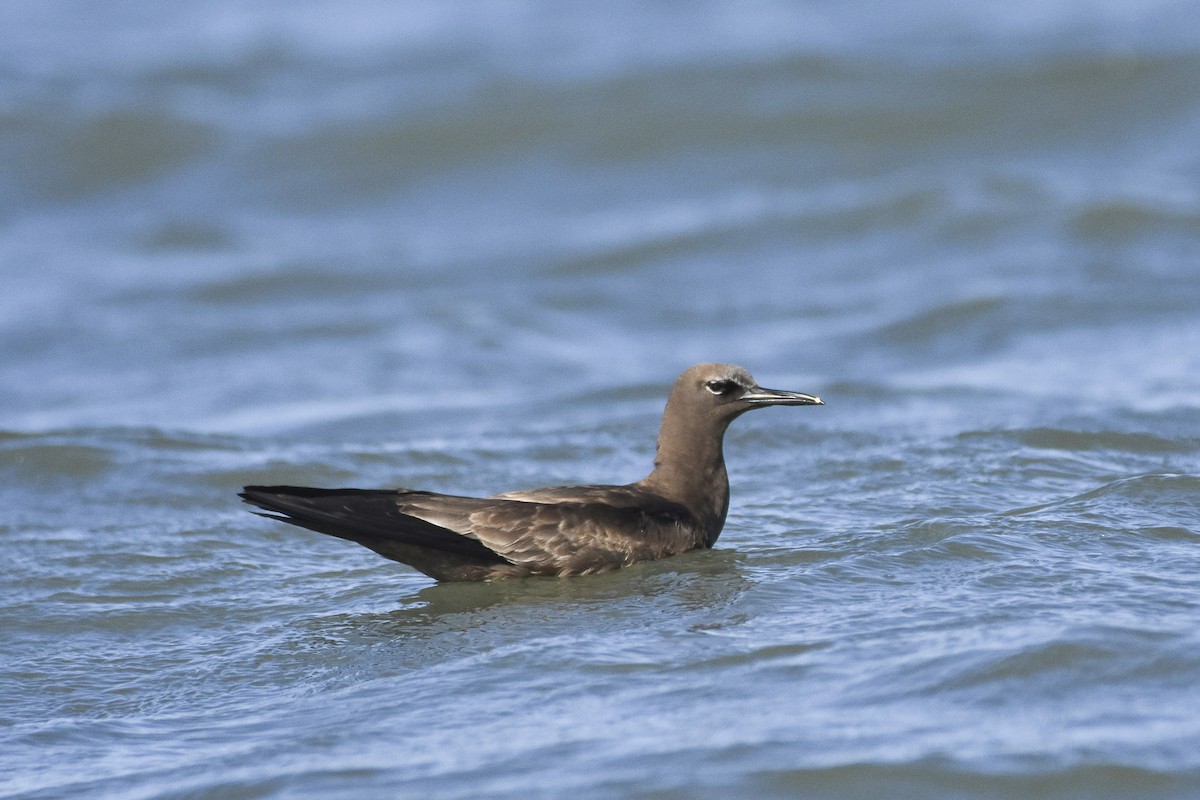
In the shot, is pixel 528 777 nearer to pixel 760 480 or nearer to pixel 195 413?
pixel 760 480

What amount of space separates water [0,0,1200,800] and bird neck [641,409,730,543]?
0.28 metres

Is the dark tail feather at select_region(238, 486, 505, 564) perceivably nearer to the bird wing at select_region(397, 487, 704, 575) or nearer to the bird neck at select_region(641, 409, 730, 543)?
the bird wing at select_region(397, 487, 704, 575)

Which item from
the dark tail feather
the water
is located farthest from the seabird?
the water

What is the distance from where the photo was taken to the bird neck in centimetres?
805

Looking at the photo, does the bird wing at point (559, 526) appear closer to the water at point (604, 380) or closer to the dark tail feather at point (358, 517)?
the dark tail feather at point (358, 517)

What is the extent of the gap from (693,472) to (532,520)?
1.00 meters

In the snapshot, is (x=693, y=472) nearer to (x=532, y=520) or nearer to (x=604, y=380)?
(x=532, y=520)

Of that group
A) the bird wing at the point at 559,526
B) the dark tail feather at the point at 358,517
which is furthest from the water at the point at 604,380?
the dark tail feather at the point at 358,517

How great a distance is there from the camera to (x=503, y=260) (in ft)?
55.0

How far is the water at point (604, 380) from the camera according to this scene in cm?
586

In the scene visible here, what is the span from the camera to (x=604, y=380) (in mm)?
12633

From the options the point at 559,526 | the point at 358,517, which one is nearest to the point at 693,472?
the point at 559,526

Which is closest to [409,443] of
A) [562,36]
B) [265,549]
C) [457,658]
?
[265,549]

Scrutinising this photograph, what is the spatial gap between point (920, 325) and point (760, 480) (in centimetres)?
441
